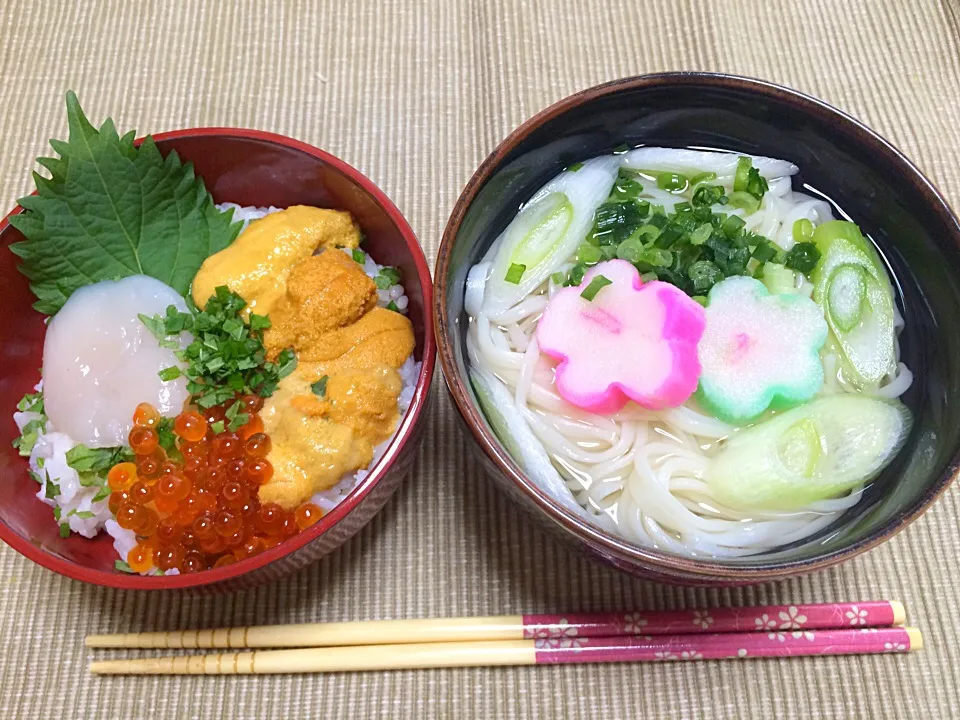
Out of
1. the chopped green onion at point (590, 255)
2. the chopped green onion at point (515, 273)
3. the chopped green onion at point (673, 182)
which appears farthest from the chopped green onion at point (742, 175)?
the chopped green onion at point (515, 273)

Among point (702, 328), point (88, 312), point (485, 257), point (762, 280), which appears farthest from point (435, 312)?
point (88, 312)

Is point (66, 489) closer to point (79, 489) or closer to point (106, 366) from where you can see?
Result: point (79, 489)

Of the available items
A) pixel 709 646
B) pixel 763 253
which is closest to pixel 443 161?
pixel 763 253

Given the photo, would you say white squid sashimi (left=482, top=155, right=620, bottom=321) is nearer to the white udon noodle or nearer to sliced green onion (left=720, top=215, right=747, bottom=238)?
the white udon noodle

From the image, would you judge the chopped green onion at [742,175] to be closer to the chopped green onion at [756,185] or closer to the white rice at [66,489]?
the chopped green onion at [756,185]

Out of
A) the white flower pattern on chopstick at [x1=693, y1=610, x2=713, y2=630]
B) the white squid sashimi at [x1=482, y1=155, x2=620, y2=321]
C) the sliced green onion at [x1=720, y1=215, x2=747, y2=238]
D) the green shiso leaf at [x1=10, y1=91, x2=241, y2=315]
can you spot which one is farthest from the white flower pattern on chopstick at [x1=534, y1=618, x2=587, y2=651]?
the green shiso leaf at [x1=10, y1=91, x2=241, y2=315]

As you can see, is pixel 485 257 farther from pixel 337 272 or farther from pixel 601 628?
pixel 601 628
